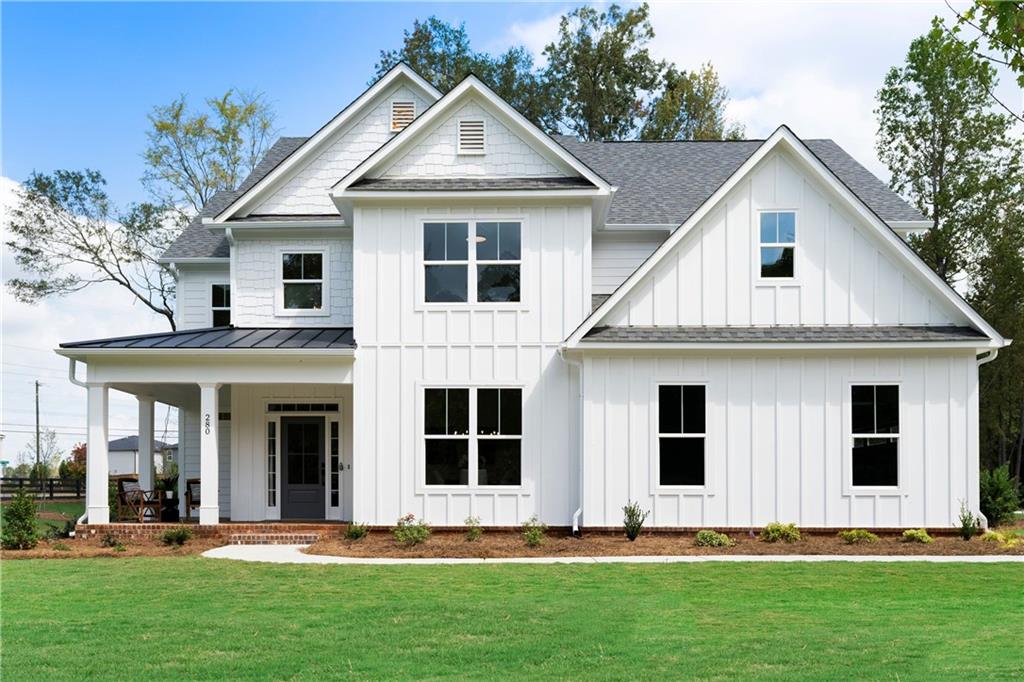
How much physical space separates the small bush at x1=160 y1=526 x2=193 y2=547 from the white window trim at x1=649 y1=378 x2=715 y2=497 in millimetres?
8205

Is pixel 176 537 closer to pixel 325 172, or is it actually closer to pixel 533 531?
pixel 533 531

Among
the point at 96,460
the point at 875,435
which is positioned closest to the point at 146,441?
the point at 96,460

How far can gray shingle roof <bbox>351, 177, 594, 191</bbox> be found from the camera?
757 inches

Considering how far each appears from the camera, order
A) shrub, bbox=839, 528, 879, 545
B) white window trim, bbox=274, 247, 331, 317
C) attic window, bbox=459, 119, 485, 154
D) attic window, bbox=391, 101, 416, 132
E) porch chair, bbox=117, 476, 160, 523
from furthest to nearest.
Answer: attic window, bbox=391, 101, 416, 132
white window trim, bbox=274, 247, 331, 317
porch chair, bbox=117, 476, 160, 523
attic window, bbox=459, 119, 485, 154
shrub, bbox=839, 528, 879, 545

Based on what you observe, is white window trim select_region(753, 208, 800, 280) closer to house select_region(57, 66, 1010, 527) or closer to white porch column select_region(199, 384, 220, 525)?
house select_region(57, 66, 1010, 527)

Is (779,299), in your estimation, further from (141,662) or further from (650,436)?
(141,662)

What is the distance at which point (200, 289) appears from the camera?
2409cm

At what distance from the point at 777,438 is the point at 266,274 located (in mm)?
10883

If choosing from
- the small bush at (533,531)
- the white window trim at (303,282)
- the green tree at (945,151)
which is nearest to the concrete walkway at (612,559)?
the small bush at (533,531)

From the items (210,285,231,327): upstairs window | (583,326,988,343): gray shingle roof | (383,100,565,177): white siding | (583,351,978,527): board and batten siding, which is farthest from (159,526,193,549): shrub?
(583,326,988,343): gray shingle roof

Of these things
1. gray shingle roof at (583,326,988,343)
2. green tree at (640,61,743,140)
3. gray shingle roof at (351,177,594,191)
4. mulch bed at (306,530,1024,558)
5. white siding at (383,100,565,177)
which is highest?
green tree at (640,61,743,140)

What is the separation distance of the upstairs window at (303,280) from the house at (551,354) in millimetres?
63

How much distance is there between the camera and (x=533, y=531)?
17859 millimetres

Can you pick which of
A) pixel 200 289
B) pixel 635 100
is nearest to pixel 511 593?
pixel 200 289
